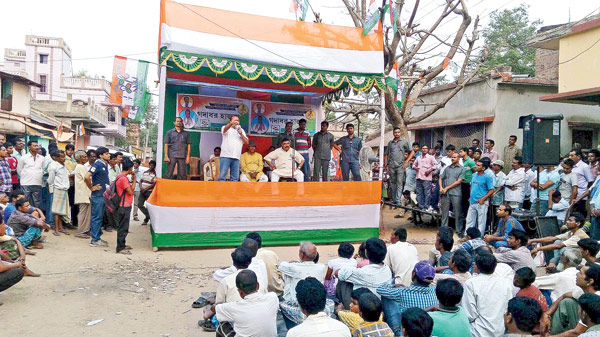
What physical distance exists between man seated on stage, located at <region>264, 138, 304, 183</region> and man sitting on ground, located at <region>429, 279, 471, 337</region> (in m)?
6.25

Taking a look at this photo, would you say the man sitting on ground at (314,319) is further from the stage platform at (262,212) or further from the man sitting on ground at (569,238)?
the stage platform at (262,212)

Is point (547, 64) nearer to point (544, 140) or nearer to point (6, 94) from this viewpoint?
point (544, 140)

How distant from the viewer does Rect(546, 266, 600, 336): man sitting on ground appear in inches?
146

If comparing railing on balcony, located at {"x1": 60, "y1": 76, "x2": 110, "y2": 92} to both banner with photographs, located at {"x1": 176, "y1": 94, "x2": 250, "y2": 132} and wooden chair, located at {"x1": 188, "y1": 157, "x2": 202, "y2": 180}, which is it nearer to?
banner with photographs, located at {"x1": 176, "y1": 94, "x2": 250, "y2": 132}

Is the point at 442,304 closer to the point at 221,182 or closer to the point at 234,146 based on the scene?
the point at 221,182

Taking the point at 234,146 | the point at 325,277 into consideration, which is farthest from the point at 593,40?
the point at 325,277

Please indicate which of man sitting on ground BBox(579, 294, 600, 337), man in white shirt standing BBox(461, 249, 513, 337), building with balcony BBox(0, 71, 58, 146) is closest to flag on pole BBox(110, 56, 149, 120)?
man in white shirt standing BBox(461, 249, 513, 337)

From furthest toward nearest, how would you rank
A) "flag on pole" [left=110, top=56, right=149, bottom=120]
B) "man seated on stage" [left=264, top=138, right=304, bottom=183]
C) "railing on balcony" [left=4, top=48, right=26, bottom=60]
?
"railing on balcony" [left=4, top=48, right=26, bottom=60] < "man seated on stage" [left=264, top=138, right=304, bottom=183] < "flag on pole" [left=110, top=56, right=149, bottom=120]

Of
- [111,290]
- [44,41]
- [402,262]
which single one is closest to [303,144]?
[111,290]

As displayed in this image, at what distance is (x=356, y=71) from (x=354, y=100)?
73.1 inches

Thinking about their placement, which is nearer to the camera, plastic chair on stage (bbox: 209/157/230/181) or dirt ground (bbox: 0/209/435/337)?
dirt ground (bbox: 0/209/435/337)

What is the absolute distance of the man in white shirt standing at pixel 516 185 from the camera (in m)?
8.93

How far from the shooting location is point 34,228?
288 inches

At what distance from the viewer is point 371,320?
326 centimetres
